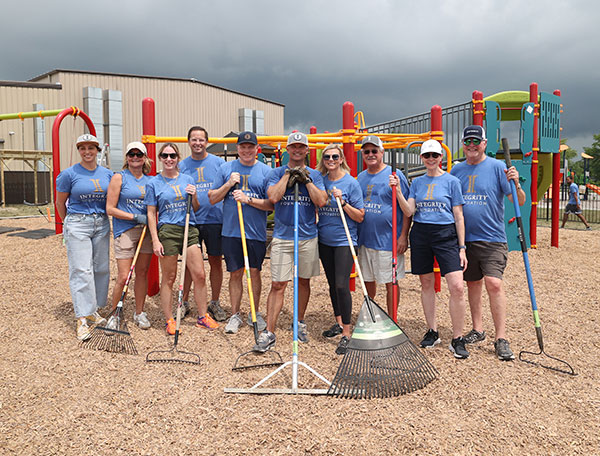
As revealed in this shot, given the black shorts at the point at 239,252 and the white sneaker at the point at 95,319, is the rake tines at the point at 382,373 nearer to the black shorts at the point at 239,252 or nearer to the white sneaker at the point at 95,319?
the black shorts at the point at 239,252

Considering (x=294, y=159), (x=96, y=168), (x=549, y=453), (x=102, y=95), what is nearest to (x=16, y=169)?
(x=102, y=95)

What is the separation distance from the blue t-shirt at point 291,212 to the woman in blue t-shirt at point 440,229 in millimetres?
868

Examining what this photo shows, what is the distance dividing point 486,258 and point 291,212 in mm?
1759

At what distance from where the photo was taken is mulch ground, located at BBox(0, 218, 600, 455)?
2777 mm

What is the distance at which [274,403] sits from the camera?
3.24 m

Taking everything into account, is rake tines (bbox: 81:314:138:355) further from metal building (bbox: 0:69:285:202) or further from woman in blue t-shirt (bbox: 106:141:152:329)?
metal building (bbox: 0:69:285:202)

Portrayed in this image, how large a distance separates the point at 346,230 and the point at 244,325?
1.75m

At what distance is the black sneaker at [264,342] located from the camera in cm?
412

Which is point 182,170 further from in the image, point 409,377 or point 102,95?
point 102,95

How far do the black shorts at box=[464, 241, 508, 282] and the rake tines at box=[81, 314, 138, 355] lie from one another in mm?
3142

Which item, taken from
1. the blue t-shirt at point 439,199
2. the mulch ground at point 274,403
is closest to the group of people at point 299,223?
the blue t-shirt at point 439,199

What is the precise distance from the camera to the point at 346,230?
157 inches

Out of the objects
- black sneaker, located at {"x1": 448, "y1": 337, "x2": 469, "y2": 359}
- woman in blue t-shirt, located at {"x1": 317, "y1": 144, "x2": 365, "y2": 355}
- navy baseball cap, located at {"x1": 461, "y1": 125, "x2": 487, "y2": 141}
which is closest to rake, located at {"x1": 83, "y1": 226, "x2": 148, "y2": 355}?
woman in blue t-shirt, located at {"x1": 317, "y1": 144, "x2": 365, "y2": 355}

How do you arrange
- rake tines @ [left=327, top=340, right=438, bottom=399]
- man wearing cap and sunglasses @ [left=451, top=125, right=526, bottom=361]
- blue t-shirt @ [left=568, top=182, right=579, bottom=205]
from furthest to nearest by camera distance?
1. blue t-shirt @ [left=568, top=182, right=579, bottom=205]
2. man wearing cap and sunglasses @ [left=451, top=125, right=526, bottom=361]
3. rake tines @ [left=327, top=340, right=438, bottom=399]
